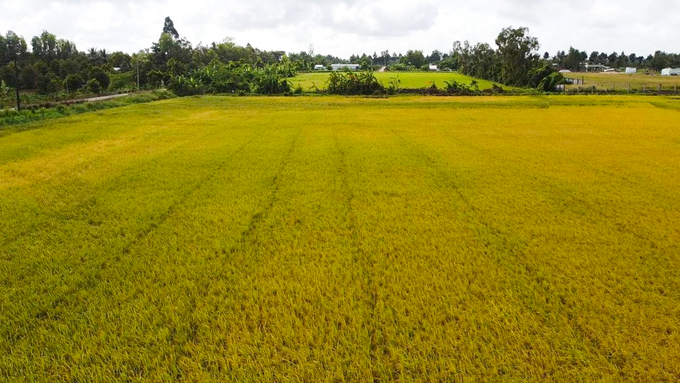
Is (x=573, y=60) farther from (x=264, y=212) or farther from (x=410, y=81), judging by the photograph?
(x=264, y=212)

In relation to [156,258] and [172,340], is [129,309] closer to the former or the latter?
[172,340]

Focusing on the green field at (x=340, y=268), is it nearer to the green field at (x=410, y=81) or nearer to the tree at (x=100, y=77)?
the green field at (x=410, y=81)

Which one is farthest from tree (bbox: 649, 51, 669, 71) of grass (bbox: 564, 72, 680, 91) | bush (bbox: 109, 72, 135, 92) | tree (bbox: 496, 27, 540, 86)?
bush (bbox: 109, 72, 135, 92)

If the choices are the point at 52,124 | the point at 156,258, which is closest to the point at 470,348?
the point at 156,258

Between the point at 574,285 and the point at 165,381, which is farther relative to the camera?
the point at 574,285

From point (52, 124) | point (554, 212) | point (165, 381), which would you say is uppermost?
point (52, 124)
